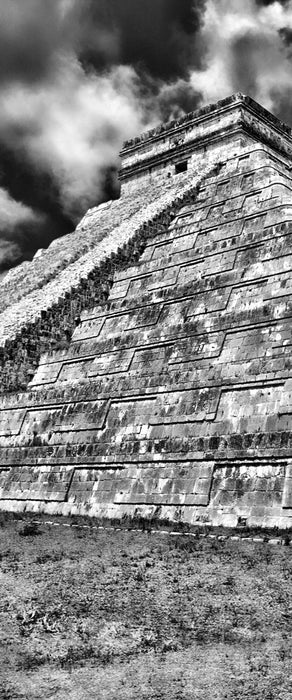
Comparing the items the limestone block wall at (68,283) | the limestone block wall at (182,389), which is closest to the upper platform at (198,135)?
the limestone block wall at (68,283)

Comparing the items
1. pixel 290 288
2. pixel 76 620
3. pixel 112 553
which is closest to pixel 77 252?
pixel 290 288

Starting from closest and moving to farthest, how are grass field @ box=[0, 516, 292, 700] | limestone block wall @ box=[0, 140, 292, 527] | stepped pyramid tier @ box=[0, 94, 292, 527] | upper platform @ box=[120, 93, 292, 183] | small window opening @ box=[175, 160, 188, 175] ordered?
grass field @ box=[0, 516, 292, 700] < limestone block wall @ box=[0, 140, 292, 527] < stepped pyramid tier @ box=[0, 94, 292, 527] < upper platform @ box=[120, 93, 292, 183] < small window opening @ box=[175, 160, 188, 175]

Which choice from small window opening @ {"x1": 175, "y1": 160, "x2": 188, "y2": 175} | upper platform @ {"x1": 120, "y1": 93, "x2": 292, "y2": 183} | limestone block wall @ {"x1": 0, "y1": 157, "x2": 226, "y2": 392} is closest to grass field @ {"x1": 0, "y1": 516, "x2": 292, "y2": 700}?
limestone block wall @ {"x1": 0, "y1": 157, "x2": 226, "y2": 392}

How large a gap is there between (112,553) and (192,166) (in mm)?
21756

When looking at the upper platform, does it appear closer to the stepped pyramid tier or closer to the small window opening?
the small window opening

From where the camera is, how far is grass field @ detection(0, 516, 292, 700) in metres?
6.20

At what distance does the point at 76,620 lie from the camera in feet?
25.8

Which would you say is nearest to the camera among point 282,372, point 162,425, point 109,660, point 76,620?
point 109,660

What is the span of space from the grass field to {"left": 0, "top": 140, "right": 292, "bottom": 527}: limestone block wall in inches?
72.5

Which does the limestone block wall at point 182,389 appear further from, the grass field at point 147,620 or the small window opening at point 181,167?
the small window opening at point 181,167

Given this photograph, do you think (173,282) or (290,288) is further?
(173,282)

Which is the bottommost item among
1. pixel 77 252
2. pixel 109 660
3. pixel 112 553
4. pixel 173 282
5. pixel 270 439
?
pixel 109 660

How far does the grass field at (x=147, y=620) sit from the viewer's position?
244 inches

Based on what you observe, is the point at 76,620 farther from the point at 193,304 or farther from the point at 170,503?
the point at 193,304
